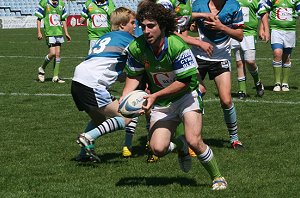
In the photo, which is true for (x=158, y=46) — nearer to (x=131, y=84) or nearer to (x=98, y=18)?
(x=131, y=84)

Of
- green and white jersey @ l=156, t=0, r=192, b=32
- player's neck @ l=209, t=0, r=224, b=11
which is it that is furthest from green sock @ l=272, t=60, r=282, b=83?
player's neck @ l=209, t=0, r=224, b=11

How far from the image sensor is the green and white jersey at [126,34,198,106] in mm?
6723

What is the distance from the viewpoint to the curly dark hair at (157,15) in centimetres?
671

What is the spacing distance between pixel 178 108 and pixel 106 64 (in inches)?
57.5

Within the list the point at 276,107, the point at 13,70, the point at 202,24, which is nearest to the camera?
the point at 202,24

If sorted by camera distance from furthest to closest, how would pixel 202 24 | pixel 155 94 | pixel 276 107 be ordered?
pixel 276 107
pixel 202 24
pixel 155 94

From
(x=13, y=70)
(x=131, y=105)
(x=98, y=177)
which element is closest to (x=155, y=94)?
(x=131, y=105)

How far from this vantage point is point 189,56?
6742mm

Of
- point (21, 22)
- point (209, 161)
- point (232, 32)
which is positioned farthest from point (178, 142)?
point (21, 22)

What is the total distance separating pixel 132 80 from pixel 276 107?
6.06 m

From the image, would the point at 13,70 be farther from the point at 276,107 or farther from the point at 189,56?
the point at 189,56

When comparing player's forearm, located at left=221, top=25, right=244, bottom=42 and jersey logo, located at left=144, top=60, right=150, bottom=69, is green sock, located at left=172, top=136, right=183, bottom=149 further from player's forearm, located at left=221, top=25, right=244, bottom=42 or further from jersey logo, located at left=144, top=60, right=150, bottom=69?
player's forearm, located at left=221, top=25, right=244, bottom=42

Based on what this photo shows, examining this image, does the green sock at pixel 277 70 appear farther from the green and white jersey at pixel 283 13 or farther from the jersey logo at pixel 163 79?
the jersey logo at pixel 163 79

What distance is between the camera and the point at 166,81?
7.06 metres
